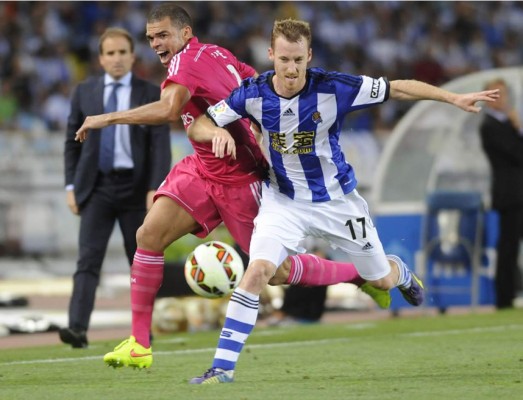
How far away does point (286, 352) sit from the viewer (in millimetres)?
9562

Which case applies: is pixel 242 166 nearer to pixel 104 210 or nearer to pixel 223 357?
pixel 223 357

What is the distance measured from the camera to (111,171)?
33.3 feet

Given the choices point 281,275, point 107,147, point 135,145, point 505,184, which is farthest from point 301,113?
point 505,184

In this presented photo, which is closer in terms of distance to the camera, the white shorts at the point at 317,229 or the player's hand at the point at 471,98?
the player's hand at the point at 471,98

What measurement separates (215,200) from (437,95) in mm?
1669

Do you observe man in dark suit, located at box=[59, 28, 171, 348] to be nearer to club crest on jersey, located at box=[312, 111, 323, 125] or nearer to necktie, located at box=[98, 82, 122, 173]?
→ necktie, located at box=[98, 82, 122, 173]

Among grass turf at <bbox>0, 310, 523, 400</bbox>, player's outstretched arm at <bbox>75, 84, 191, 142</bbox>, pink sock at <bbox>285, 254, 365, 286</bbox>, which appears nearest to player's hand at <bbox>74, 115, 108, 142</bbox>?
player's outstretched arm at <bbox>75, 84, 191, 142</bbox>

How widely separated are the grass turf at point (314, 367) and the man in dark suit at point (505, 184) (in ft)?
6.58

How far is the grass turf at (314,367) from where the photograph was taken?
6.65 metres

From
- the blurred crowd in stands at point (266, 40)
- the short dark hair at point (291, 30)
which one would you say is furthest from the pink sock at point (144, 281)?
the blurred crowd in stands at point (266, 40)

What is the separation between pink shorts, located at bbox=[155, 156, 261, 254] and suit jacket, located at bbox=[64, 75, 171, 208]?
1744 mm

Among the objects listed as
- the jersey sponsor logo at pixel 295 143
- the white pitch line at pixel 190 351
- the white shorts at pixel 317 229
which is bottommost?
the white pitch line at pixel 190 351

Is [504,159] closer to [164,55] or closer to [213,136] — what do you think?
[164,55]

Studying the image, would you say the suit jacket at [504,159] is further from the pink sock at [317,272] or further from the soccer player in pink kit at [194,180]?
the soccer player in pink kit at [194,180]
